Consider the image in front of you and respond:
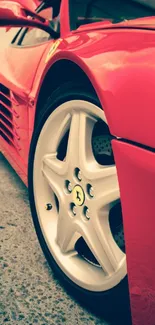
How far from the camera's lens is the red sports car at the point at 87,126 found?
3.25ft

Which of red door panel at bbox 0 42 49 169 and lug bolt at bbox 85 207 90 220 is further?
red door panel at bbox 0 42 49 169

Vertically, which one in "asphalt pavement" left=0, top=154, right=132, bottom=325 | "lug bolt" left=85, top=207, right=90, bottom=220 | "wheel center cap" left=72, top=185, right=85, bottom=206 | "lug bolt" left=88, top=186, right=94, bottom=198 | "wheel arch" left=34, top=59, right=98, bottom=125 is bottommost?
"asphalt pavement" left=0, top=154, right=132, bottom=325

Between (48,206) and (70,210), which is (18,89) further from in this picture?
(70,210)

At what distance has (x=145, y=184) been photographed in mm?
930

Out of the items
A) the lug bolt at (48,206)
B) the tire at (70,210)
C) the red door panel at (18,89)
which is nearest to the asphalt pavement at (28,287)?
the tire at (70,210)

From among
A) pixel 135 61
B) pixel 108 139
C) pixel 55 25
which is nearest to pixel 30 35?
pixel 55 25

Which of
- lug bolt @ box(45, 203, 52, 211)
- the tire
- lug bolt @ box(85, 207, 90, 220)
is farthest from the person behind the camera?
lug bolt @ box(45, 203, 52, 211)

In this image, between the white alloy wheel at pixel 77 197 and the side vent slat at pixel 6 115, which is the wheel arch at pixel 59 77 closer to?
the white alloy wheel at pixel 77 197

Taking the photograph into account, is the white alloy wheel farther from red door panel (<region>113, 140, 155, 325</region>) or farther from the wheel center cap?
red door panel (<region>113, 140, 155, 325</region>)

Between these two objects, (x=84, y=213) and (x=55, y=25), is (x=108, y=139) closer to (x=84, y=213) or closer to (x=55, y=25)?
(x=84, y=213)

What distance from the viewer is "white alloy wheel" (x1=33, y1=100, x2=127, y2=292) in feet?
3.99

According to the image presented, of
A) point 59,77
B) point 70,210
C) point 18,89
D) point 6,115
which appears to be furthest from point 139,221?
point 6,115

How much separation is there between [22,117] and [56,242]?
652 millimetres

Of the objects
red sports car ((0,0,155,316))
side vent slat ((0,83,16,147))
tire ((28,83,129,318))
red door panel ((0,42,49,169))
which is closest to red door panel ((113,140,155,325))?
red sports car ((0,0,155,316))
